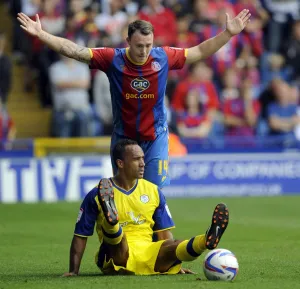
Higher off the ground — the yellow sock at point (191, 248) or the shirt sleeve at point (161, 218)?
the shirt sleeve at point (161, 218)

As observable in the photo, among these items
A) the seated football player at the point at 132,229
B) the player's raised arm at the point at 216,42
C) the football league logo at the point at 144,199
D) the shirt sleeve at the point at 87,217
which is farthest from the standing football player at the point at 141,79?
the shirt sleeve at the point at 87,217

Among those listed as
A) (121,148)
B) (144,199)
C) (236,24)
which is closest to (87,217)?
(144,199)

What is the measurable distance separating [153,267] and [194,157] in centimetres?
1077

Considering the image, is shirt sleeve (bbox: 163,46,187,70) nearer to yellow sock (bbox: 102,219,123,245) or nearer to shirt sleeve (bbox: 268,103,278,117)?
yellow sock (bbox: 102,219,123,245)

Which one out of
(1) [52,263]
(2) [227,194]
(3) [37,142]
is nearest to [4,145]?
(3) [37,142]

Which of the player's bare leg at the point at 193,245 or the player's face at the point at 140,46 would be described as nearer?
the player's bare leg at the point at 193,245

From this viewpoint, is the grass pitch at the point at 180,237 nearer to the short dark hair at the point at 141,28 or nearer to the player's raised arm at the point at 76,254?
the player's raised arm at the point at 76,254

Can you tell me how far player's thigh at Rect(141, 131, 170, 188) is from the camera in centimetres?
982

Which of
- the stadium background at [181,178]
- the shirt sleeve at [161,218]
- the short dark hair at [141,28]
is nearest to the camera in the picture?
the shirt sleeve at [161,218]

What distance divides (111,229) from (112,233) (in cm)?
7

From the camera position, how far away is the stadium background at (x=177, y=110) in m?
18.9

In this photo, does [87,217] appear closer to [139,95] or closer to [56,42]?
[139,95]

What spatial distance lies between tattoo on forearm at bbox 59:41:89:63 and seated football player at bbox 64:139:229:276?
120 centimetres

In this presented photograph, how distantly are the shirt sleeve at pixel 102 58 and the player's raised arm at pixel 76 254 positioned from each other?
195 centimetres
